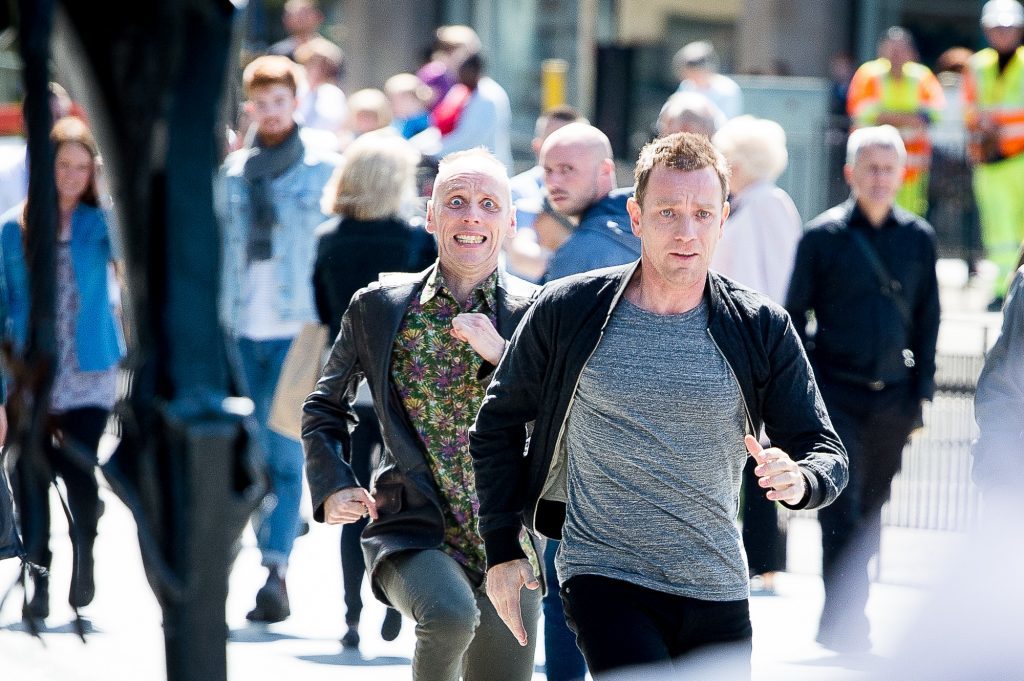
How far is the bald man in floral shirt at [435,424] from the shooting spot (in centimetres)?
453

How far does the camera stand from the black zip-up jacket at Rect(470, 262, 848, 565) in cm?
393

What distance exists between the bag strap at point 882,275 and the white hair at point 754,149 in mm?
785

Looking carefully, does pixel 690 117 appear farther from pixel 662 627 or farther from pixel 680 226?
pixel 662 627

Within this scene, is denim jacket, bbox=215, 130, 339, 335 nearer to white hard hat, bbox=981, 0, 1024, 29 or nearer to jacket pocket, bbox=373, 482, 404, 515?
jacket pocket, bbox=373, 482, 404, 515

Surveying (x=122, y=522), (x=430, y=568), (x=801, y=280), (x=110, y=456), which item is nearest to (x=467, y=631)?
(x=430, y=568)

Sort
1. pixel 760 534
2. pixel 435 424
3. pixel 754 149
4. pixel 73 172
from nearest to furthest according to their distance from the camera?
pixel 435 424 < pixel 760 534 < pixel 73 172 < pixel 754 149

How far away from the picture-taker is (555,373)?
401 cm

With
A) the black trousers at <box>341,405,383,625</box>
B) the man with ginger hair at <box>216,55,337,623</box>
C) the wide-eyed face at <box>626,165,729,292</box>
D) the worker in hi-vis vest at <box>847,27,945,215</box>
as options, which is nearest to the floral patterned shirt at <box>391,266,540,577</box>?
the wide-eyed face at <box>626,165,729,292</box>

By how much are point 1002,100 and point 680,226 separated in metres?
9.88

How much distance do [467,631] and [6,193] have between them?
547cm

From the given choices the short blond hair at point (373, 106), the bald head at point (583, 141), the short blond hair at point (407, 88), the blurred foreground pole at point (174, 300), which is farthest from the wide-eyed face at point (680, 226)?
the short blond hair at point (407, 88)

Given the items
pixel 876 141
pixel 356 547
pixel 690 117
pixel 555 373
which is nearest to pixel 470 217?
pixel 555 373

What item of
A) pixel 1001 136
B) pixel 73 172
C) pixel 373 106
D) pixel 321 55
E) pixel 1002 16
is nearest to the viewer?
pixel 73 172

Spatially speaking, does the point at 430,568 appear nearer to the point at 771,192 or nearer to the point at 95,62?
the point at 95,62
